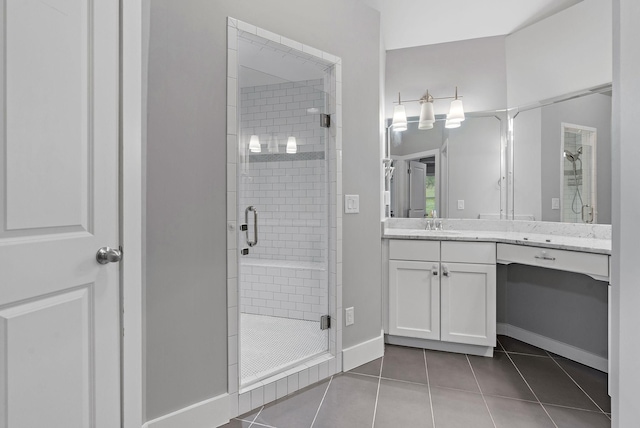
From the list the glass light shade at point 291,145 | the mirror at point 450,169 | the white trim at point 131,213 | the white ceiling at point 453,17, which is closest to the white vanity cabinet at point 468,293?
the mirror at point 450,169

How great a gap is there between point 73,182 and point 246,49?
1237 mm

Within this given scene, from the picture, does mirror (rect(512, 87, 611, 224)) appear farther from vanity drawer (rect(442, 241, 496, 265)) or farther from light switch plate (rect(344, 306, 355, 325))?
light switch plate (rect(344, 306, 355, 325))

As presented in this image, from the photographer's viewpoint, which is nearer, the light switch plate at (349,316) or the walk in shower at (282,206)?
the walk in shower at (282,206)

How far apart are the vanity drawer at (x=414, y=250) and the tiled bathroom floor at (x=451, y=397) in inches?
28.5

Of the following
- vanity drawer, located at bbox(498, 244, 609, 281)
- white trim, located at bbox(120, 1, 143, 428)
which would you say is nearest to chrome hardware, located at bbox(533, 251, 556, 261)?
vanity drawer, located at bbox(498, 244, 609, 281)

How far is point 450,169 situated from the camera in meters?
3.11

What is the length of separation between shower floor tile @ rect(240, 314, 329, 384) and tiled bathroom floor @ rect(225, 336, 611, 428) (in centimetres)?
20

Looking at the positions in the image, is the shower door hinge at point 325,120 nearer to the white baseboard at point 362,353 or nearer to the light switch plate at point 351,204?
the light switch plate at point 351,204

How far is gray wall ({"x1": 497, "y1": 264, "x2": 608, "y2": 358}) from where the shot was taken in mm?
2381

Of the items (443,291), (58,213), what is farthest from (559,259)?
(58,213)

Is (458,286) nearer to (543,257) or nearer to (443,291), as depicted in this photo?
(443,291)

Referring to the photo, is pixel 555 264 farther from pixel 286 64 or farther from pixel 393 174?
pixel 286 64

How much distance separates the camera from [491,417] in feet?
5.90

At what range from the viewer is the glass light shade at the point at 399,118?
3143 mm
